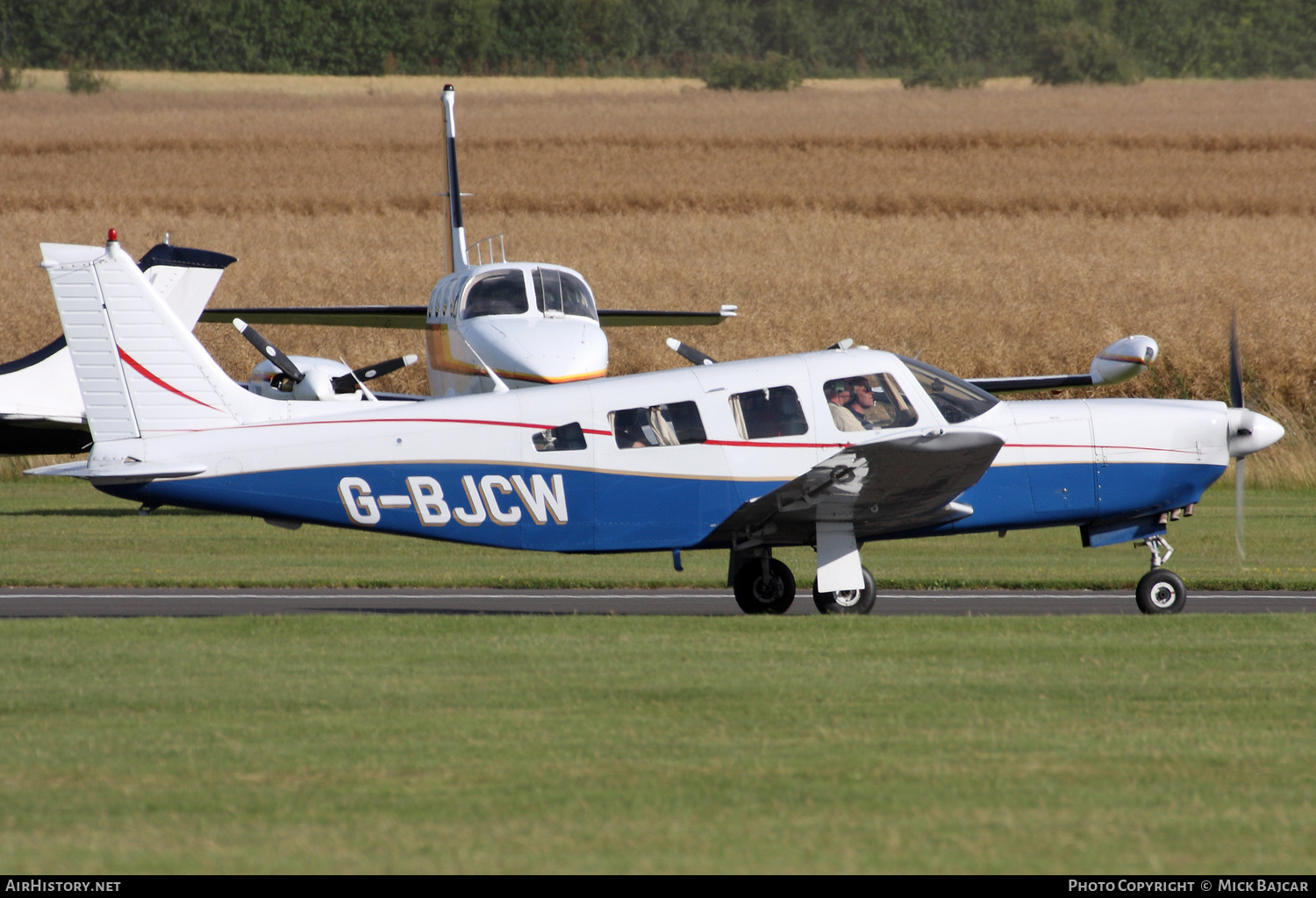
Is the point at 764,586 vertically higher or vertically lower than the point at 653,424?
lower

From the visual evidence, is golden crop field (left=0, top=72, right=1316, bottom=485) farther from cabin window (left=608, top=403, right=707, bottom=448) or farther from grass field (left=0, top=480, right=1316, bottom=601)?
cabin window (left=608, top=403, right=707, bottom=448)

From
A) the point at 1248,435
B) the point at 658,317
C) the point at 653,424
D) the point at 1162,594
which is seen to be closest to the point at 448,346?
the point at 658,317

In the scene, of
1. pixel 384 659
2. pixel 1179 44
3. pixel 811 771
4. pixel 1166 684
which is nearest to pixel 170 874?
pixel 811 771

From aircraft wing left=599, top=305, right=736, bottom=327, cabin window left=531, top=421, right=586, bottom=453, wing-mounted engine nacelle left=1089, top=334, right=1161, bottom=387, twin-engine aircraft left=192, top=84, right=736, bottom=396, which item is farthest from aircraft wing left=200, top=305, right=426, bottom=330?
cabin window left=531, top=421, right=586, bottom=453

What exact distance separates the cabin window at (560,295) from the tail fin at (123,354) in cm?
782

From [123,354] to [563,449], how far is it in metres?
3.30

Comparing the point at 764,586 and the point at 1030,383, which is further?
the point at 1030,383

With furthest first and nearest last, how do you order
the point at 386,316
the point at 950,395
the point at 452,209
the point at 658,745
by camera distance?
the point at 452,209 → the point at 386,316 → the point at 950,395 → the point at 658,745

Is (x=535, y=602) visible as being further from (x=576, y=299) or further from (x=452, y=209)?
(x=452, y=209)

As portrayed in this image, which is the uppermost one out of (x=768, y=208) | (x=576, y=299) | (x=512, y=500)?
(x=768, y=208)

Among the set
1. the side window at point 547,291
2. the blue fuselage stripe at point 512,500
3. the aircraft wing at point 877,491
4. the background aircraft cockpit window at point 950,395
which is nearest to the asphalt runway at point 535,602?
the aircraft wing at point 877,491

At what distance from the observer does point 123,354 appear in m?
12.2

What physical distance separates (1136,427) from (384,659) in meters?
6.25

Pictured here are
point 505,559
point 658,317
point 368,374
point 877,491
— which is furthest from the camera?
point 658,317
